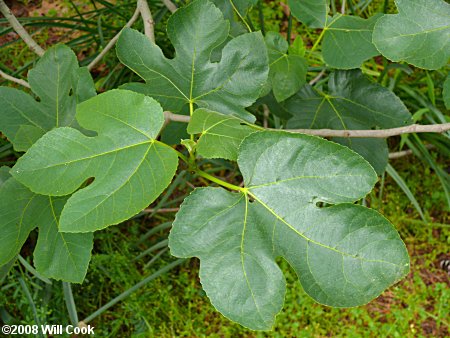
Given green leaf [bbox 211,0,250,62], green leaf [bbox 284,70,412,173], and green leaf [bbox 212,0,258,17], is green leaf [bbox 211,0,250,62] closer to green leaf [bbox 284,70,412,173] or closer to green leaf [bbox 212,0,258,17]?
green leaf [bbox 212,0,258,17]

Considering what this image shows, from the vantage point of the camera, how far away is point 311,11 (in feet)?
4.00

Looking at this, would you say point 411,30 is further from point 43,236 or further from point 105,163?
point 43,236

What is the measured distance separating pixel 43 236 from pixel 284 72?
25.5 inches

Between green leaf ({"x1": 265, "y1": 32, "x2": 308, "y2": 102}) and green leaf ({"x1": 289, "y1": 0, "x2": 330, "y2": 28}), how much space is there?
0.08 m

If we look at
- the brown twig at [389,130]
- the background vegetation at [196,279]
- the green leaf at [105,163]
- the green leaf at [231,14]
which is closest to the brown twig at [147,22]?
the green leaf at [231,14]

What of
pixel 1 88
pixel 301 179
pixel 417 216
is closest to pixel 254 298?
pixel 301 179

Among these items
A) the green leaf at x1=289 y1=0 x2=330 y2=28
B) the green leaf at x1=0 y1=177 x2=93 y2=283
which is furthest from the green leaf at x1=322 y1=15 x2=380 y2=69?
the green leaf at x1=0 y1=177 x2=93 y2=283

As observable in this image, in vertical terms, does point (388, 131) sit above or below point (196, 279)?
above

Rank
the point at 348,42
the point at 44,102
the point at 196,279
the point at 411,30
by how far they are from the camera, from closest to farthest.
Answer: the point at 411,30 < the point at 44,102 < the point at 348,42 < the point at 196,279

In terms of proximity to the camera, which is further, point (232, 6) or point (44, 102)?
point (232, 6)

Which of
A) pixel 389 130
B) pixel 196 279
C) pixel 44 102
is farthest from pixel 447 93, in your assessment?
pixel 196 279

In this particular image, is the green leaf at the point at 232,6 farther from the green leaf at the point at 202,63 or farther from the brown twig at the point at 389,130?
the brown twig at the point at 389,130

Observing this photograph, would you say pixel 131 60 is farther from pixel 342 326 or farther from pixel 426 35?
pixel 342 326

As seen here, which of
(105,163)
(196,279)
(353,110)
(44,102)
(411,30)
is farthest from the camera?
(196,279)
